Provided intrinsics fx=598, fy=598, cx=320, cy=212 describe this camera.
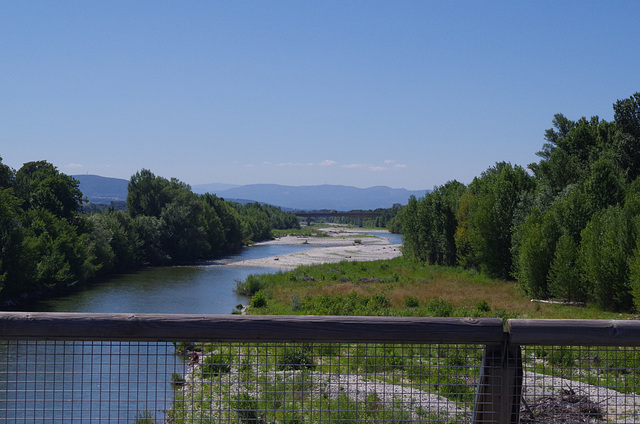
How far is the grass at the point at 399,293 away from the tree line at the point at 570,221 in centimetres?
170

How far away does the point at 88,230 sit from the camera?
6094 centimetres

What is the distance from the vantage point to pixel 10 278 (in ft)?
135

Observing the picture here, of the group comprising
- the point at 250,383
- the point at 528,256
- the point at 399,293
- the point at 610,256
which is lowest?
the point at 399,293

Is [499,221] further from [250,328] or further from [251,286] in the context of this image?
[250,328]

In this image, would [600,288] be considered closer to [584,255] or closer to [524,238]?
[584,255]

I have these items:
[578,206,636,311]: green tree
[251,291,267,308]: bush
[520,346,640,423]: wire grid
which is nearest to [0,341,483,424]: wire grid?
[520,346,640,423]: wire grid

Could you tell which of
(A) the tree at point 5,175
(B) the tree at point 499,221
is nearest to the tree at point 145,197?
(A) the tree at point 5,175

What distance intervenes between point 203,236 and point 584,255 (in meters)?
59.2

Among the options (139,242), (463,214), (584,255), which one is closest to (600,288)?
(584,255)

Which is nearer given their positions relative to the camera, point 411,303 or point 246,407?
point 246,407

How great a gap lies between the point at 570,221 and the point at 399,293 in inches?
441

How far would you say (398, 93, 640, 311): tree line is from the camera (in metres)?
29.6

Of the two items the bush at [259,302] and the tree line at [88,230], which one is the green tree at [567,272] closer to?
the bush at [259,302]

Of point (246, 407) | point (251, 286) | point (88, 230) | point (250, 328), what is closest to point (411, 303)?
point (251, 286)
